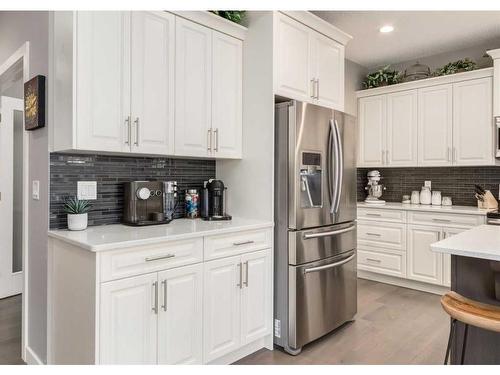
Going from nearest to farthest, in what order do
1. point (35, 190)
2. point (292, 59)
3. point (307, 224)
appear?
point (35, 190) → point (307, 224) → point (292, 59)

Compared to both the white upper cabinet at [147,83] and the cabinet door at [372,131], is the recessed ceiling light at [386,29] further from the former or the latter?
the white upper cabinet at [147,83]

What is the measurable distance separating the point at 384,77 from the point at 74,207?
3864mm

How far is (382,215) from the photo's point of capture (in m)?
4.12

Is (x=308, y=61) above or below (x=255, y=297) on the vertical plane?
above

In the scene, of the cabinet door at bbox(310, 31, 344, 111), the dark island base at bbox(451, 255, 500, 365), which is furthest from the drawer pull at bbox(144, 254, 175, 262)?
the cabinet door at bbox(310, 31, 344, 111)

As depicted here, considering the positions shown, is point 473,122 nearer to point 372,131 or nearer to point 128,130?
A: point 372,131

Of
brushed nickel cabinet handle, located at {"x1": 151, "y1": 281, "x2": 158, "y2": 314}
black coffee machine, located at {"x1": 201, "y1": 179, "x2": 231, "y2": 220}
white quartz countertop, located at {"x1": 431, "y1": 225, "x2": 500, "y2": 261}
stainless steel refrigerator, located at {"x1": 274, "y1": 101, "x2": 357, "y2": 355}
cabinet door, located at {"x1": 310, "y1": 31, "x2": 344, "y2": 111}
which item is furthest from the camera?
cabinet door, located at {"x1": 310, "y1": 31, "x2": 344, "y2": 111}

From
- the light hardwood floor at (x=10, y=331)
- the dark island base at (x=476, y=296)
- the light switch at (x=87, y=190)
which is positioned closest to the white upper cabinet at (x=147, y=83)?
the light switch at (x=87, y=190)

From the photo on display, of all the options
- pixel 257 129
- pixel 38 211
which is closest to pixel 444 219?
pixel 257 129

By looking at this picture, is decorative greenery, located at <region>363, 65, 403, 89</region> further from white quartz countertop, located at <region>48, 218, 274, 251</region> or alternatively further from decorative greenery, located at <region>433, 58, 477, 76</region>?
white quartz countertop, located at <region>48, 218, 274, 251</region>

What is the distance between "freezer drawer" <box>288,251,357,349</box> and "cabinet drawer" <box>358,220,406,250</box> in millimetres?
1285

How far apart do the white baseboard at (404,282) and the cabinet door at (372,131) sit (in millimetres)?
1333

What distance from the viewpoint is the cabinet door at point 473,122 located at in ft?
11.9

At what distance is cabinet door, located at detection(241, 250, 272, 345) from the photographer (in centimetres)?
232
